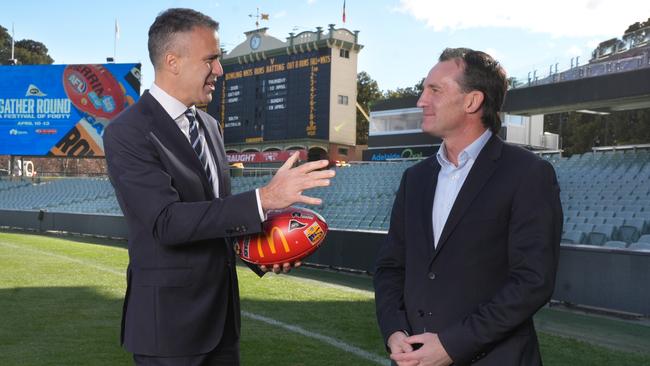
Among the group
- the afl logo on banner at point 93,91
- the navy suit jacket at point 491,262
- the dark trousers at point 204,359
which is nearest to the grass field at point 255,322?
the dark trousers at point 204,359

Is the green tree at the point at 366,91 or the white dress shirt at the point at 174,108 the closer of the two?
the white dress shirt at the point at 174,108

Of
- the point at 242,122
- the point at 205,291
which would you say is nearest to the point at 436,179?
the point at 205,291

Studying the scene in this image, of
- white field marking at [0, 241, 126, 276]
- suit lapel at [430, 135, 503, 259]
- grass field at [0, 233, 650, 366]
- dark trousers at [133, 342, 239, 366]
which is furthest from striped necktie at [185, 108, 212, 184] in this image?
white field marking at [0, 241, 126, 276]

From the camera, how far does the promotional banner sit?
105 feet

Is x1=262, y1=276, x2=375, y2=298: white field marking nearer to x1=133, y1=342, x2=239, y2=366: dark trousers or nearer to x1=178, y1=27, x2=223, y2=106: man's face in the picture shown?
x1=133, y1=342, x2=239, y2=366: dark trousers

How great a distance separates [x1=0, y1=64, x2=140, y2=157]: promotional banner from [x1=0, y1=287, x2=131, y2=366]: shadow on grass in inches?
909

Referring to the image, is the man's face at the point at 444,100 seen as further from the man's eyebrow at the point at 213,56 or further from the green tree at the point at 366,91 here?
the green tree at the point at 366,91

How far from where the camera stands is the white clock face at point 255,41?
36.2 metres

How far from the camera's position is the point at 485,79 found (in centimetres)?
259

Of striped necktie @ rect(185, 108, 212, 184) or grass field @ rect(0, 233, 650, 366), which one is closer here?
striped necktie @ rect(185, 108, 212, 184)

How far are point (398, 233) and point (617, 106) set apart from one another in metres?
22.1

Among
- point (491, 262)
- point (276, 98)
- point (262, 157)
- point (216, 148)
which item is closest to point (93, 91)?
point (276, 98)

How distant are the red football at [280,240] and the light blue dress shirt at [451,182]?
2.37ft

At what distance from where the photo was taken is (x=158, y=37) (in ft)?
8.82
